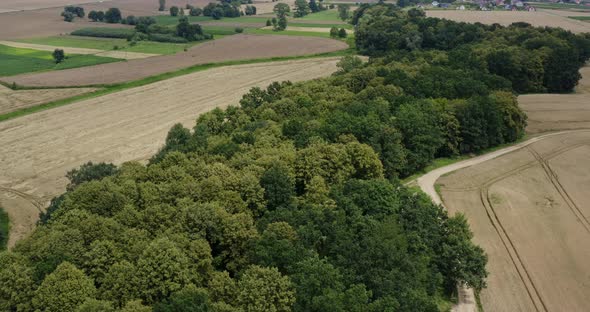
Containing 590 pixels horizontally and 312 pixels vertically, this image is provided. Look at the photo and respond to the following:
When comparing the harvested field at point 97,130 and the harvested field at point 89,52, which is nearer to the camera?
the harvested field at point 97,130

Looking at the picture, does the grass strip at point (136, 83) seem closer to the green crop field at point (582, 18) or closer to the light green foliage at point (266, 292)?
the light green foliage at point (266, 292)

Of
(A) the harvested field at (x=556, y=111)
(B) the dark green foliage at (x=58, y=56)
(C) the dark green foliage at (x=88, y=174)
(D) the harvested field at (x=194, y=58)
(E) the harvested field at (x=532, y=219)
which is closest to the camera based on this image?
(E) the harvested field at (x=532, y=219)

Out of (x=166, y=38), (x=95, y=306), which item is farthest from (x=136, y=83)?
(x=95, y=306)

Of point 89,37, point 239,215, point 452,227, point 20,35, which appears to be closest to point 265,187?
point 239,215

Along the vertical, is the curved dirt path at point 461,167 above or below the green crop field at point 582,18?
below

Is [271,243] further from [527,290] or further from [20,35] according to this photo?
[20,35]

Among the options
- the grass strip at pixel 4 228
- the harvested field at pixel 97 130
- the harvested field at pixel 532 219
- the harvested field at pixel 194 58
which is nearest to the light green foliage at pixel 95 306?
the grass strip at pixel 4 228

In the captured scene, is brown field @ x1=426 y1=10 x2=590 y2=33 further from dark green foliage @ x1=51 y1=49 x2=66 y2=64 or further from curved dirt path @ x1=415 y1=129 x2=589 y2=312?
dark green foliage @ x1=51 y1=49 x2=66 y2=64
